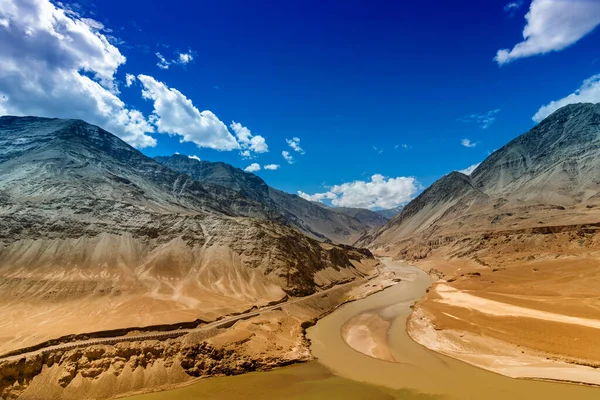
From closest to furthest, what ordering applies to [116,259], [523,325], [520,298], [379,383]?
[379,383] → [523,325] → [520,298] → [116,259]

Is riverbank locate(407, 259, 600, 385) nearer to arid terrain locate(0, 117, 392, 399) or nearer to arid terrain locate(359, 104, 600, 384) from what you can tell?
arid terrain locate(359, 104, 600, 384)

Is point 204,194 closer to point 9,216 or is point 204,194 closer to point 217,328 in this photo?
point 9,216

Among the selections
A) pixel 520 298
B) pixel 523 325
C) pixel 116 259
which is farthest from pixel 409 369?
pixel 116 259

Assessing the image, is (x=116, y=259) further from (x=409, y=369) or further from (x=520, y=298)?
(x=520, y=298)

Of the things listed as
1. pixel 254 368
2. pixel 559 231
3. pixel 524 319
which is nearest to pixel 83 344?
pixel 254 368

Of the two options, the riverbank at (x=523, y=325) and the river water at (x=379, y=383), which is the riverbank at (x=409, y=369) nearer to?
the river water at (x=379, y=383)

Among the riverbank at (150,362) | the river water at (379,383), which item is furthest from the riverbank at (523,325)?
the riverbank at (150,362)
